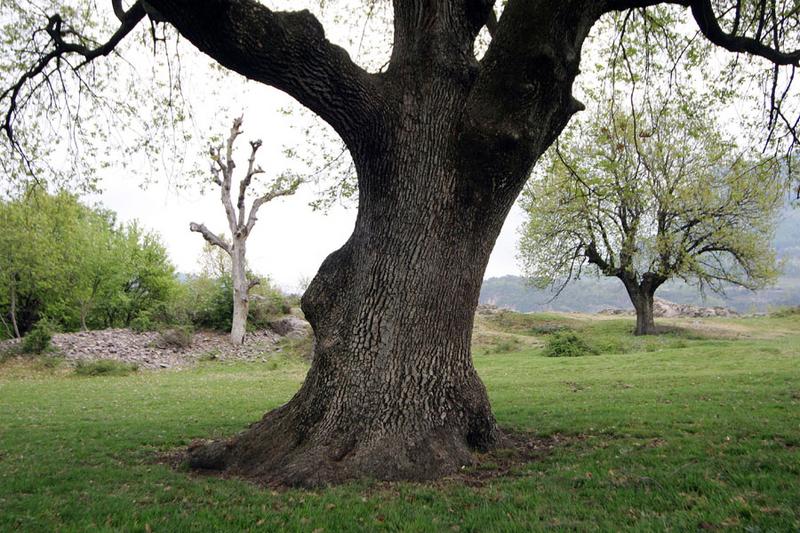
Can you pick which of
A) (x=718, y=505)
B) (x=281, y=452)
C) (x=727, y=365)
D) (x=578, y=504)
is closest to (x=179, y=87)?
(x=281, y=452)

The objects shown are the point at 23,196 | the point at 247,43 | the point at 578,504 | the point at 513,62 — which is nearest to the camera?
the point at 578,504

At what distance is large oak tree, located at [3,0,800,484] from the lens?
567cm

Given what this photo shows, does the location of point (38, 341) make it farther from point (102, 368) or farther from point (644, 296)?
point (644, 296)

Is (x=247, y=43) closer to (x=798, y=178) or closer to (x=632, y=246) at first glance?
(x=798, y=178)

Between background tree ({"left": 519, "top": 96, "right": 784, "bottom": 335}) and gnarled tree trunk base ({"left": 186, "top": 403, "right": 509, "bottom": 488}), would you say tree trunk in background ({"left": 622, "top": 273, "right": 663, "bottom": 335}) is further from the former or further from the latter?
gnarled tree trunk base ({"left": 186, "top": 403, "right": 509, "bottom": 488})

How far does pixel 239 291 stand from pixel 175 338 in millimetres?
4192

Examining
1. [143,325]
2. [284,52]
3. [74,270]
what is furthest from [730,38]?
[74,270]

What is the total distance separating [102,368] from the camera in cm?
2139

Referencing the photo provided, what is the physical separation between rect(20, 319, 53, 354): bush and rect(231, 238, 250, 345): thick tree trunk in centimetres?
878

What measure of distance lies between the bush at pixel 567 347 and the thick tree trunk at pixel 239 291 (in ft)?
55.6

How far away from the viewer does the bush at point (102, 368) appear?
69.4 feet

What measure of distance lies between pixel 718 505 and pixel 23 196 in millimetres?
12902

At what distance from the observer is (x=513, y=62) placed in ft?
18.9

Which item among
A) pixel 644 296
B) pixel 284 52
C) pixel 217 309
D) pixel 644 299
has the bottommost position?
pixel 217 309
